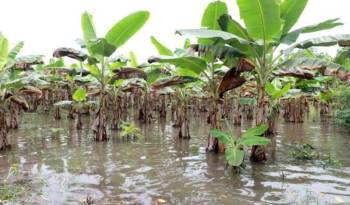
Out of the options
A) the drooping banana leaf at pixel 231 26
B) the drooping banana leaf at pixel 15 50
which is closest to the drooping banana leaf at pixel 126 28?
the drooping banana leaf at pixel 231 26

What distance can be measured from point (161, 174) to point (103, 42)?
3398 mm

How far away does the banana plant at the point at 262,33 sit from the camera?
6418 mm

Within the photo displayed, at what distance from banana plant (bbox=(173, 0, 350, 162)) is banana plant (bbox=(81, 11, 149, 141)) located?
74.9 inches

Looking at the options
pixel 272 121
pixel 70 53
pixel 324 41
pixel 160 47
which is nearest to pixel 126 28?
pixel 160 47

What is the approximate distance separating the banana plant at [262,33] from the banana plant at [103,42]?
1.90m

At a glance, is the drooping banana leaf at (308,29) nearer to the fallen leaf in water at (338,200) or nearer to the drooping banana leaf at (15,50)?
the fallen leaf in water at (338,200)

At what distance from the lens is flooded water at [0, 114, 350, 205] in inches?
212

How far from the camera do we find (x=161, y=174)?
A: 672 cm

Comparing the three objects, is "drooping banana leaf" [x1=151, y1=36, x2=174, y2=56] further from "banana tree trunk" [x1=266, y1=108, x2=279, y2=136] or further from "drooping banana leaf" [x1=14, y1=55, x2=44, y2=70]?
"banana tree trunk" [x1=266, y1=108, x2=279, y2=136]

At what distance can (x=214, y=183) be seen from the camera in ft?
20.1

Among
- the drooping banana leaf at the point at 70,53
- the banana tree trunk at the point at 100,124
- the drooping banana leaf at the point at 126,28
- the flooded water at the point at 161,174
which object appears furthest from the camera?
the banana tree trunk at the point at 100,124

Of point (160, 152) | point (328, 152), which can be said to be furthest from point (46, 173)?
point (328, 152)

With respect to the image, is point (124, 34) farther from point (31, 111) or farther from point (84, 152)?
point (31, 111)

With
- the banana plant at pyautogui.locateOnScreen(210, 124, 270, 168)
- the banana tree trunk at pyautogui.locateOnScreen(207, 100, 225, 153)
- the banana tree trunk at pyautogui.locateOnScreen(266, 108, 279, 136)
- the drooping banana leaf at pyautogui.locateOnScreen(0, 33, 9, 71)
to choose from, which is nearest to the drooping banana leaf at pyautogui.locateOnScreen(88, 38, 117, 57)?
the drooping banana leaf at pyautogui.locateOnScreen(0, 33, 9, 71)
